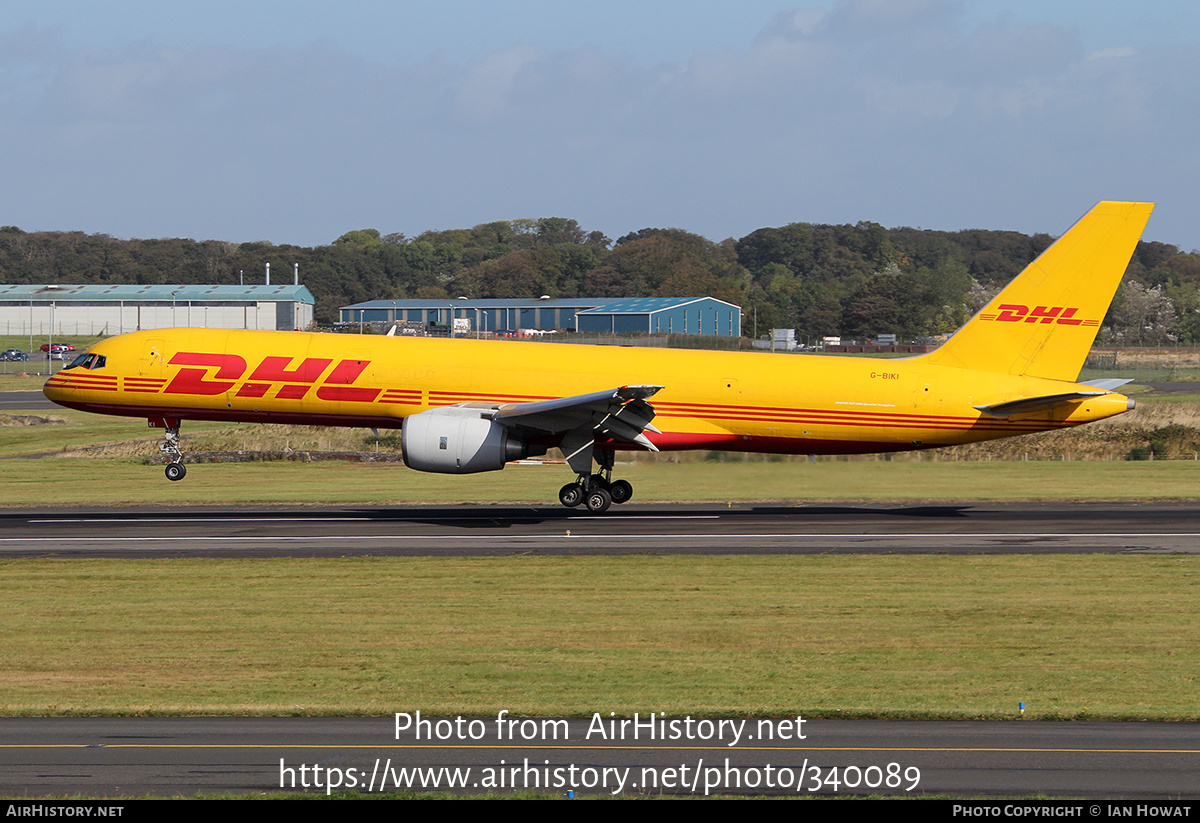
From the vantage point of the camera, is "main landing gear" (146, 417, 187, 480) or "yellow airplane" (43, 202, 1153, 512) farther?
"main landing gear" (146, 417, 187, 480)

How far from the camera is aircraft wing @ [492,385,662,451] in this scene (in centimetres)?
3111

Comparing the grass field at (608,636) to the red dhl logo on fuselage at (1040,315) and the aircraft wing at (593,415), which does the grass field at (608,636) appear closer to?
the aircraft wing at (593,415)

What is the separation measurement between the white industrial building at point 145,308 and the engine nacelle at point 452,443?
101517 millimetres

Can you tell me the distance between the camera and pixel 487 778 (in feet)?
39.5

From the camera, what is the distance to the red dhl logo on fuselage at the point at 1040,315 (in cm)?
3441

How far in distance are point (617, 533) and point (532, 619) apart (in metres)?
10.2

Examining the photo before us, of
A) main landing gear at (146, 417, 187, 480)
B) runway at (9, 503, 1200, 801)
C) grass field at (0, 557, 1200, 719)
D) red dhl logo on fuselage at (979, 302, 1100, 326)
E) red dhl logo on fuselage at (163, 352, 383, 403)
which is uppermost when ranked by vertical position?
red dhl logo on fuselage at (979, 302, 1100, 326)

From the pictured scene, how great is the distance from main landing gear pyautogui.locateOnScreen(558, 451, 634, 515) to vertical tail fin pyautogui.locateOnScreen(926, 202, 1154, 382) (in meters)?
10.7

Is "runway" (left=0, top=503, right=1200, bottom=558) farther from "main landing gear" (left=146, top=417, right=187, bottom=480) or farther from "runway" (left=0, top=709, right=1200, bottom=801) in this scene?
"runway" (left=0, top=709, right=1200, bottom=801)

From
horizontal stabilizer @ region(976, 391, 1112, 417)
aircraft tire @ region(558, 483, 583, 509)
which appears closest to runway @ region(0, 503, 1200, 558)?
aircraft tire @ region(558, 483, 583, 509)

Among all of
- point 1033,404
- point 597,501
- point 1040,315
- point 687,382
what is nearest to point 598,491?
point 597,501

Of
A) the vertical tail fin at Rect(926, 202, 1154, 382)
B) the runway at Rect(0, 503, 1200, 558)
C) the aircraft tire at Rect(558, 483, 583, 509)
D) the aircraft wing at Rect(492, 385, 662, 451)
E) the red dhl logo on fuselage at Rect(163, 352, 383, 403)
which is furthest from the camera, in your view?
the aircraft tire at Rect(558, 483, 583, 509)

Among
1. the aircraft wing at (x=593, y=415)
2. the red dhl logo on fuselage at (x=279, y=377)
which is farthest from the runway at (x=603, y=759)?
the red dhl logo on fuselage at (x=279, y=377)

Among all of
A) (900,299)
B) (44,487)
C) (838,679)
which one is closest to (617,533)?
(838,679)
